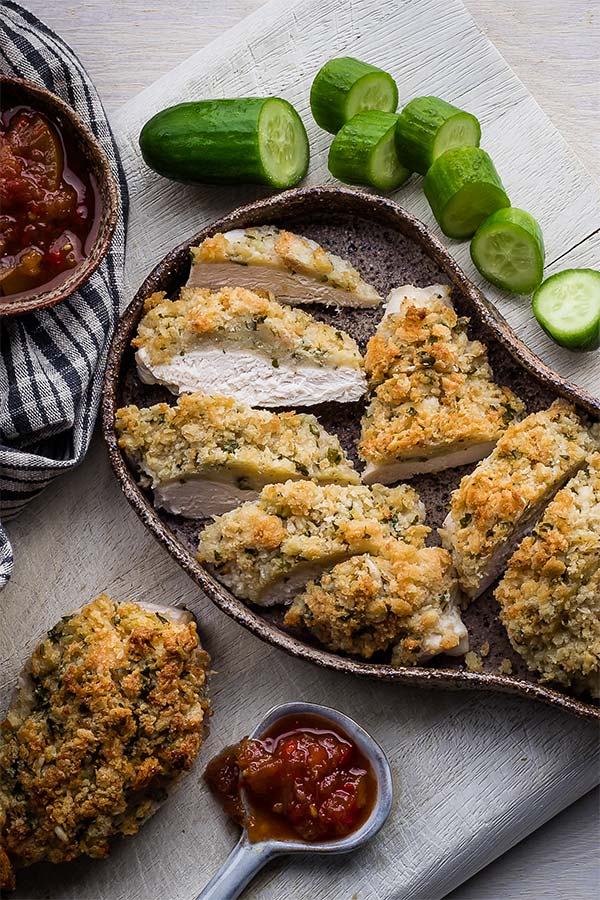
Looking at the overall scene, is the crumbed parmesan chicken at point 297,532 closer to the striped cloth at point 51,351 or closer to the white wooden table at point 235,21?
the striped cloth at point 51,351

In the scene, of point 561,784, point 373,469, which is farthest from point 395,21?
point 561,784

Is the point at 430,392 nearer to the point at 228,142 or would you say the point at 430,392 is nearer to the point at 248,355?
the point at 248,355

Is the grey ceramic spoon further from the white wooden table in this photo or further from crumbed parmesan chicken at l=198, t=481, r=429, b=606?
the white wooden table

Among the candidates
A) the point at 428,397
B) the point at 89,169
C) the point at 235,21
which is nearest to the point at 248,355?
the point at 428,397

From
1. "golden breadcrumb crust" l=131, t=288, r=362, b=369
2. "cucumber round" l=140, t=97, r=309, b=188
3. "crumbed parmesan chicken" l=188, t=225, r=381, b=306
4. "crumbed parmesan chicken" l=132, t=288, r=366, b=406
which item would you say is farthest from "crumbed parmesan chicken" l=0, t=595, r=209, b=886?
"cucumber round" l=140, t=97, r=309, b=188

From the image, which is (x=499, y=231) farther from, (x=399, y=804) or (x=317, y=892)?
(x=317, y=892)

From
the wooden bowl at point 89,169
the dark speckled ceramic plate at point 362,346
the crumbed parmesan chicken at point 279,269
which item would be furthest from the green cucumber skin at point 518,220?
the wooden bowl at point 89,169
